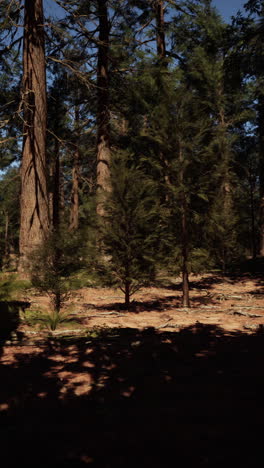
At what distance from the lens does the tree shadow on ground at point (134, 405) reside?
6.19ft

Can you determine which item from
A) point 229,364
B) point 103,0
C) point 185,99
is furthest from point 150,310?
point 103,0

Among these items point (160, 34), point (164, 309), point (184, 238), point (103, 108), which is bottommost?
point (164, 309)

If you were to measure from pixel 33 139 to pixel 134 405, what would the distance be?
24.6ft

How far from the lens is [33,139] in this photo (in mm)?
8102

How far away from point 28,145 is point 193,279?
33.4 feet

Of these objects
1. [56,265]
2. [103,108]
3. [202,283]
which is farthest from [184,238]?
[103,108]

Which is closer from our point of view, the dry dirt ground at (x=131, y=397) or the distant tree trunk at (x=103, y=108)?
the dry dirt ground at (x=131, y=397)

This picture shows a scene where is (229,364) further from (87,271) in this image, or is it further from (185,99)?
(185,99)

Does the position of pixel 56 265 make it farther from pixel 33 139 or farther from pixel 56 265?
pixel 33 139

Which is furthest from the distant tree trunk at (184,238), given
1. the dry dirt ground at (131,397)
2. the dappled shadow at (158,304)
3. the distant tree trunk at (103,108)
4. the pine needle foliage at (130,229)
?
the distant tree trunk at (103,108)

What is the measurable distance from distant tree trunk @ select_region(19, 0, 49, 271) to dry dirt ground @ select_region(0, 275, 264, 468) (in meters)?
3.52

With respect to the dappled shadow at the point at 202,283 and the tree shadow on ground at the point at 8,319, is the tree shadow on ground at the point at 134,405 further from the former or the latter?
the dappled shadow at the point at 202,283

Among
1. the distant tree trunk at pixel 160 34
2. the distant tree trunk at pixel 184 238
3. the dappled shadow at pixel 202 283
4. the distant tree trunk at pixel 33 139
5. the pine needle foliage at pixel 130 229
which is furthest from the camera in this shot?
the distant tree trunk at pixel 160 34

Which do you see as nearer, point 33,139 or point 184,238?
point 33,139
